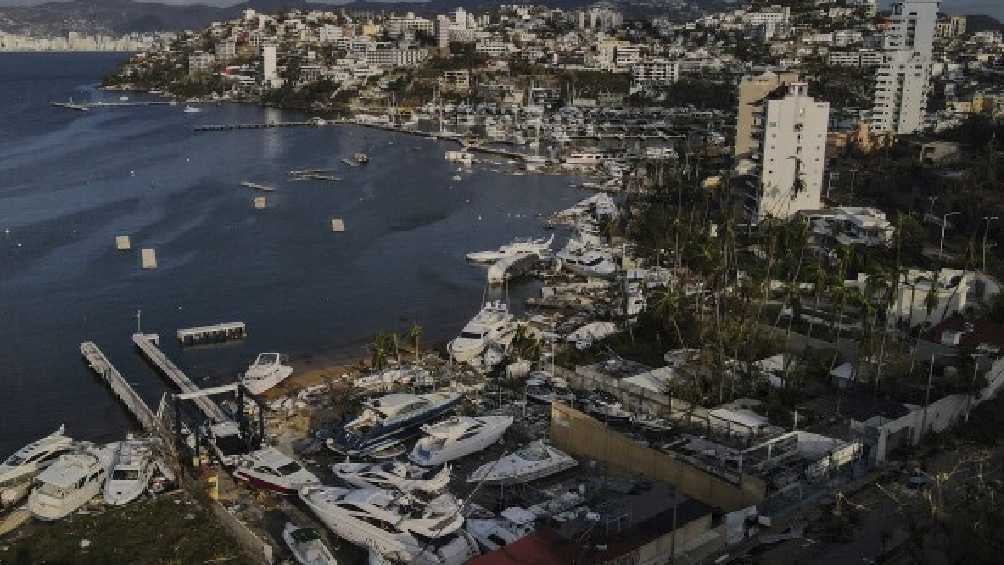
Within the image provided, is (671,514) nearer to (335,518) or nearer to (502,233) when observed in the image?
(335,518)

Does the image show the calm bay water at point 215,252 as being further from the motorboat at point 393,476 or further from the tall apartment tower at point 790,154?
the tall apartment tower at point 790,154

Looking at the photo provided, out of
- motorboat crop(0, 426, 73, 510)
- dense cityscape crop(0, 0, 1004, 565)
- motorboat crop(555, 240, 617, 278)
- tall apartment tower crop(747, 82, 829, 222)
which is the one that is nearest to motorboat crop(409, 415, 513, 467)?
dense cityscape crop(0, 0, 1004, 565)

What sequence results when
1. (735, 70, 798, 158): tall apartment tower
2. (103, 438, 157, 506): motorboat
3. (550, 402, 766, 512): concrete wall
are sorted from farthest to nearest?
(735, 70, 798, 158): tall apartment tower, (103, 438, 157, 506): motorboat, (550, 402, 766, 512): concrete wall

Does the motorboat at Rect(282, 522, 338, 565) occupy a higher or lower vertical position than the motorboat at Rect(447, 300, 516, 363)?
lower

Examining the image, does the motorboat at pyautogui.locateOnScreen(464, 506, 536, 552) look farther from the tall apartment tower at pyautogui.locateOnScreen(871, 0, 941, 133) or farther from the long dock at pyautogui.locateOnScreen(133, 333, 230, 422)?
the tall apartment tower at pyautogui.locateOnScreen(871, 0, 941, 133)

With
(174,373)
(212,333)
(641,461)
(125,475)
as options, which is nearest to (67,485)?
(125,475)

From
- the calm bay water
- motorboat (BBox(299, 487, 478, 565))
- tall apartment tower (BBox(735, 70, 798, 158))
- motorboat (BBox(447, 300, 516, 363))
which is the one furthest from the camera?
tall apartment tower (BBox(735, 70, 798, 158))

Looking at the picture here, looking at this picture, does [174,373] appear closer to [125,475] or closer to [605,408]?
[125,475]

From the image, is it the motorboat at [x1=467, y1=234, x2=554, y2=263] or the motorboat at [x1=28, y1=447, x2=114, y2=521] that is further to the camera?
the motorboat at [x1=467, y1=234, x2=554, y2=263]

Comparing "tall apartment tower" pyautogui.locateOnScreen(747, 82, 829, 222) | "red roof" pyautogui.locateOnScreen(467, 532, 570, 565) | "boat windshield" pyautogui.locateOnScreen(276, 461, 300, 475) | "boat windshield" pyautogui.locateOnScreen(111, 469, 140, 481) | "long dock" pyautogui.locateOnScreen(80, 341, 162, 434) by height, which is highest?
"tall apartment tower" pyautogui.locateOnScreen(747, 82, 829, 222)

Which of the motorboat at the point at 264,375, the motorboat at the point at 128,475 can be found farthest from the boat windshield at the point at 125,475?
the motorboat at the point at 264,375
